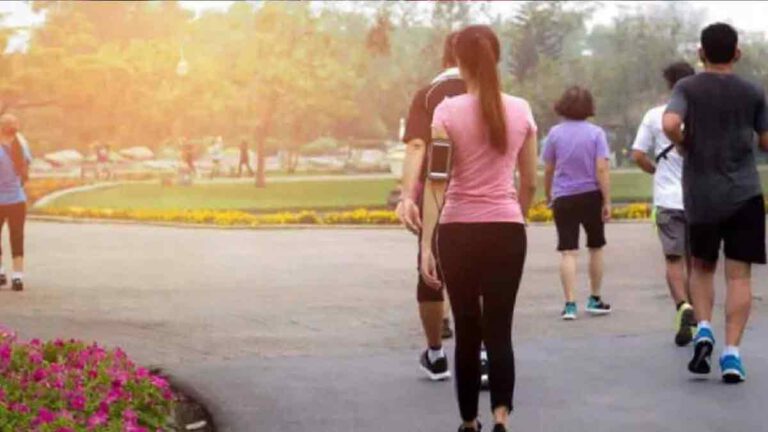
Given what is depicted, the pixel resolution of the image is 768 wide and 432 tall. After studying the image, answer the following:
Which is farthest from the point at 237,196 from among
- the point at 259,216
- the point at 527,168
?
the point at 527,168

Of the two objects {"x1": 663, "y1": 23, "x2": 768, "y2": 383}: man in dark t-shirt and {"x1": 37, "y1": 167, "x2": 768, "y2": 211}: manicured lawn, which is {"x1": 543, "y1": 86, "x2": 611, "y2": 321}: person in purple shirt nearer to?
{"x1": 663, "y1": 23, "x2": 768, "y2": 383}: man in dark t-shirt

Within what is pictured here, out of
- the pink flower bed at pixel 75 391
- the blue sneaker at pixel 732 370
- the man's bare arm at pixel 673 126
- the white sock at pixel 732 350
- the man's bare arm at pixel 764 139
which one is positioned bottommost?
the blue sneaker at pixel 732 370

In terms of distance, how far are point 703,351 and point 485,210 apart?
224 cm

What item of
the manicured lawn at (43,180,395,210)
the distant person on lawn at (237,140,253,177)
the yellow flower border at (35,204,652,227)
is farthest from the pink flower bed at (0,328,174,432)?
the yellow flower border at (35,204,652,227)

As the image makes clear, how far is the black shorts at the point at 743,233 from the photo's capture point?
26.9 feet

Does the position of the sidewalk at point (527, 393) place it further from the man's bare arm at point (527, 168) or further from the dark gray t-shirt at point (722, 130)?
the man's bare arm at point (527, 168)

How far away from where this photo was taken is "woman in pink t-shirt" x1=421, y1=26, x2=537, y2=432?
649 cm

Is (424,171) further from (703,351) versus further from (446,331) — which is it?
(446,331)

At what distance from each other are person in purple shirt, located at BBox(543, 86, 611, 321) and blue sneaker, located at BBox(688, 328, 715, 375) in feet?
9.62

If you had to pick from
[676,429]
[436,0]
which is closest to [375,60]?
[436,0]

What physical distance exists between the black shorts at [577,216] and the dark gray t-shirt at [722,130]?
9.98ft

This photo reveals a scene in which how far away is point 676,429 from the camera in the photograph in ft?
23.3

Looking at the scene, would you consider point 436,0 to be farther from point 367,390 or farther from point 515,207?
point 515,207

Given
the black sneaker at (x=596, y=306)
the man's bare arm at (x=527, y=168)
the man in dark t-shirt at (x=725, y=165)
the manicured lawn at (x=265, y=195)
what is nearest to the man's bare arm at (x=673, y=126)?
the man in dark t-shirt at (x=725, y=165)
